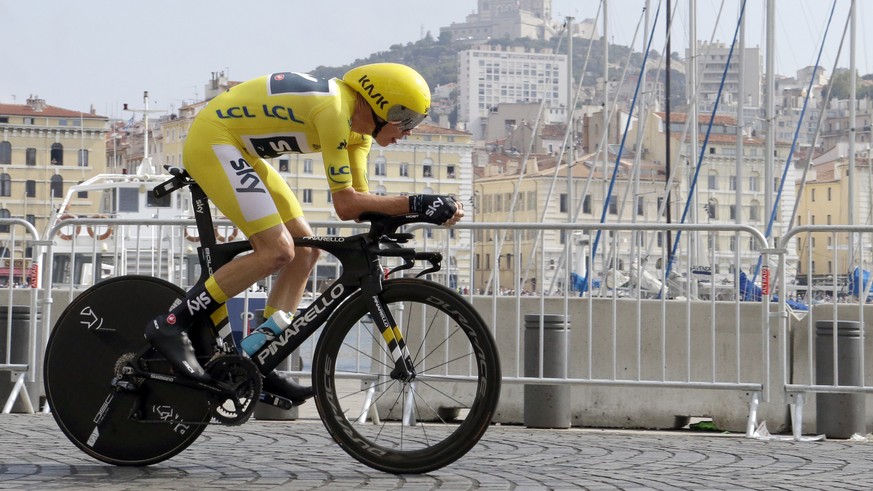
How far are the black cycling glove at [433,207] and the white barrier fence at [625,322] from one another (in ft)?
10.1

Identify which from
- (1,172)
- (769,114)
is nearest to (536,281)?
(769,114)

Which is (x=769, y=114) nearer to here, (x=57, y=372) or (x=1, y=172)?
(x=57, y=372)

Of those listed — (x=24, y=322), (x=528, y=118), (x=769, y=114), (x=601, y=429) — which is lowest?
(x=601, y=429)

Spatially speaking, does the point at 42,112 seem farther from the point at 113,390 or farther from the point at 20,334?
the point at 113,390

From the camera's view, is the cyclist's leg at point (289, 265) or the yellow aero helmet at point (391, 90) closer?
the yellow aero helmet at point (391, 90)

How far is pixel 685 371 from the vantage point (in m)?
8.95

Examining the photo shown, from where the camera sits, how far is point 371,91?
562 cm

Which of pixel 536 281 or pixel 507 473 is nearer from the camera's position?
pixel 507 473

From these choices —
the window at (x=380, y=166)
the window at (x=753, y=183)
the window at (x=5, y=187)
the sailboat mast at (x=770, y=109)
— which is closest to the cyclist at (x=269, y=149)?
Answer: the sailboat mast at (x=770, y=109)

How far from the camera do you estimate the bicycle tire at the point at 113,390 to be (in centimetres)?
575

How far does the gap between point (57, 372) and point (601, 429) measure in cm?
417

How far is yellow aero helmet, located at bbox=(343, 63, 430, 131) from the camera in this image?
559cm

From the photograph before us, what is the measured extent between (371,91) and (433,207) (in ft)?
1.74

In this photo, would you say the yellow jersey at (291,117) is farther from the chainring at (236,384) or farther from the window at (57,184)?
the window at (57,184)
